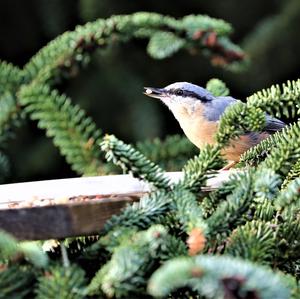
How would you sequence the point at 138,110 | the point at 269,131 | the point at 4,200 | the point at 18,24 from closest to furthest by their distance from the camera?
the point at 4,200 → the point at 269,131 → the point at 138,110 → the point at 18,24

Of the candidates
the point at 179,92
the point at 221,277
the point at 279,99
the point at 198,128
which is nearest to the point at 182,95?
the point at 179,92

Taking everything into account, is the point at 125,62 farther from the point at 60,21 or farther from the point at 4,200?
the point at 4,200

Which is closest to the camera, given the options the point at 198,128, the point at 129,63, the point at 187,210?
the point at 187,210

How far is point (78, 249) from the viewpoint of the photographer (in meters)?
1.74

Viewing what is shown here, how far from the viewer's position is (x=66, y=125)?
2.64 metres

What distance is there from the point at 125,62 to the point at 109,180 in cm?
250

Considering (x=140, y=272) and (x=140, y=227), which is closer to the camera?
(x=140, y=272)

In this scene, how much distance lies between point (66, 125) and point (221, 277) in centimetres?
138

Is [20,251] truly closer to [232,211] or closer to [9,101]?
[232,211]

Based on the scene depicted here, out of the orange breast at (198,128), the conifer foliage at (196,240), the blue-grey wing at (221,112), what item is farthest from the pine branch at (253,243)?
the orange breast at (198,128)

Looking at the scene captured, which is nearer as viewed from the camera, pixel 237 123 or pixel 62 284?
pixel 62 284

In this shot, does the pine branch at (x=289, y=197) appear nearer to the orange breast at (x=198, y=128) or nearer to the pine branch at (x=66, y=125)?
the pine branch at (x=66, y=125)

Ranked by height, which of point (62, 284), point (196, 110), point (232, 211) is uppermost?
point (196, 110)

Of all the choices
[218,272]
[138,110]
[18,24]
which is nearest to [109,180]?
[218,272]
